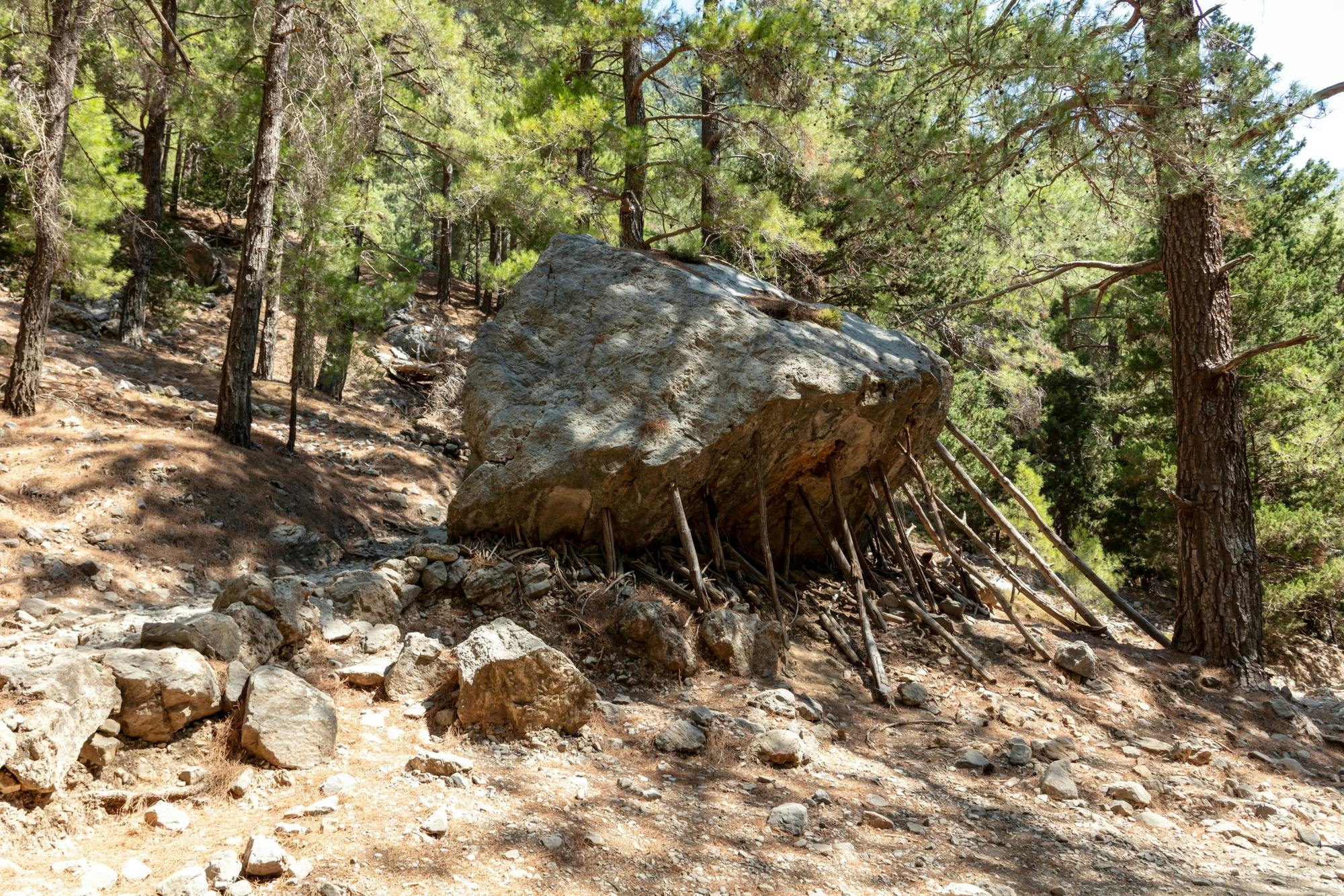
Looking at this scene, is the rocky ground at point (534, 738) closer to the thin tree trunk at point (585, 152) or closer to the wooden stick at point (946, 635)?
the wooden stick at point (946, 635)

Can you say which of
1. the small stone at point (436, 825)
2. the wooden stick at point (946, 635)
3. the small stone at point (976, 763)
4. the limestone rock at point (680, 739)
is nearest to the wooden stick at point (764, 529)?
the wooden stick at point (946, 635)

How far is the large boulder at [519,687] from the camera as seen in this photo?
4.12 meters

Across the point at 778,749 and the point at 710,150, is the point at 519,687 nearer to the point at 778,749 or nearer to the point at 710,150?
the point at 778,749

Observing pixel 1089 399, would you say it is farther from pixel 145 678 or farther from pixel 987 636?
pixel 145 678

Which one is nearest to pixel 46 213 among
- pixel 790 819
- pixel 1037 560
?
pixel 790 819

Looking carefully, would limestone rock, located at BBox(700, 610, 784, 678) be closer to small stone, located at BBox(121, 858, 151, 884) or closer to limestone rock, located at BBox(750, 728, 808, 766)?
limestone rock, located at BBox(750, 728, 808, 766)

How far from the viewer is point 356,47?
880cm

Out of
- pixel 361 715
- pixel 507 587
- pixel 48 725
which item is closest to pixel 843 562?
pixel 507 587

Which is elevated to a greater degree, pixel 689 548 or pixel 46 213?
pixel 46 213

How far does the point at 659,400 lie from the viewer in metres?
6.14

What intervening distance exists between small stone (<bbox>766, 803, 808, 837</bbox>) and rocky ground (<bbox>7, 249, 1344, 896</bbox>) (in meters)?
0.02

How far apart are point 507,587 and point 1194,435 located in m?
5.99

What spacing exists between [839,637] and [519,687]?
9.35ft

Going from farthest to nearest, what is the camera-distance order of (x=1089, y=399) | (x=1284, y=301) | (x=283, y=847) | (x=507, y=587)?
(x=1089, y=399), (x=1284, y=301), (x=507, y=587), (x=283, y=847)
